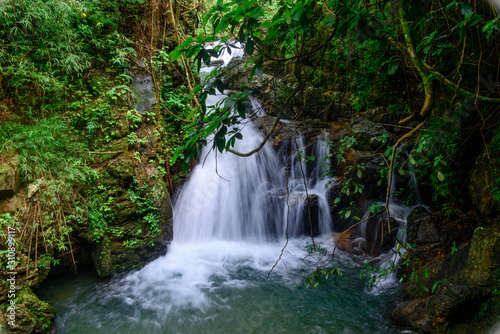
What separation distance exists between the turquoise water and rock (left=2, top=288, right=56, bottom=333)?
0.28 m

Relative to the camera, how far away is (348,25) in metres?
1.50

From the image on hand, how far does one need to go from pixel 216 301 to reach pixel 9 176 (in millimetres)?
3415

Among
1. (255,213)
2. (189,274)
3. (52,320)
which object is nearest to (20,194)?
(52,320)

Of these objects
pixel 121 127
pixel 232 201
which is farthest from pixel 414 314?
pixel 121 127

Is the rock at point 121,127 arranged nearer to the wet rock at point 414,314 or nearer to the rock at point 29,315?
the rock at point 29,315

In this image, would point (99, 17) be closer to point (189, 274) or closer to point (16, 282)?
point (16, 282)

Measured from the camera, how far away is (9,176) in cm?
353

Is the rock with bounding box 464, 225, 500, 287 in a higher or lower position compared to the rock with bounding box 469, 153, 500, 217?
lower

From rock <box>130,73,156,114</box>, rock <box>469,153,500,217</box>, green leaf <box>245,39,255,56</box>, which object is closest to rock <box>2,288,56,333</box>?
rock <box>130,73,156,114</box>

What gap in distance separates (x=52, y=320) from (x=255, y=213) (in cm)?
397

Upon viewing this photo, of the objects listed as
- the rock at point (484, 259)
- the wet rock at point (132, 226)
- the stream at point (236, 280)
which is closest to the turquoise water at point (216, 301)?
the stream at point (236, 280)

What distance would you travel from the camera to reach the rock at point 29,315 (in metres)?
2.92

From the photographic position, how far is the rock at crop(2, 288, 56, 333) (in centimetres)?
292

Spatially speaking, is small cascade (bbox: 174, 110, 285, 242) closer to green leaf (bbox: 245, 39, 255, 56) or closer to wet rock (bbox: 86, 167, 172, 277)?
wet rock (bbox: 86, 167, 172, 277)
